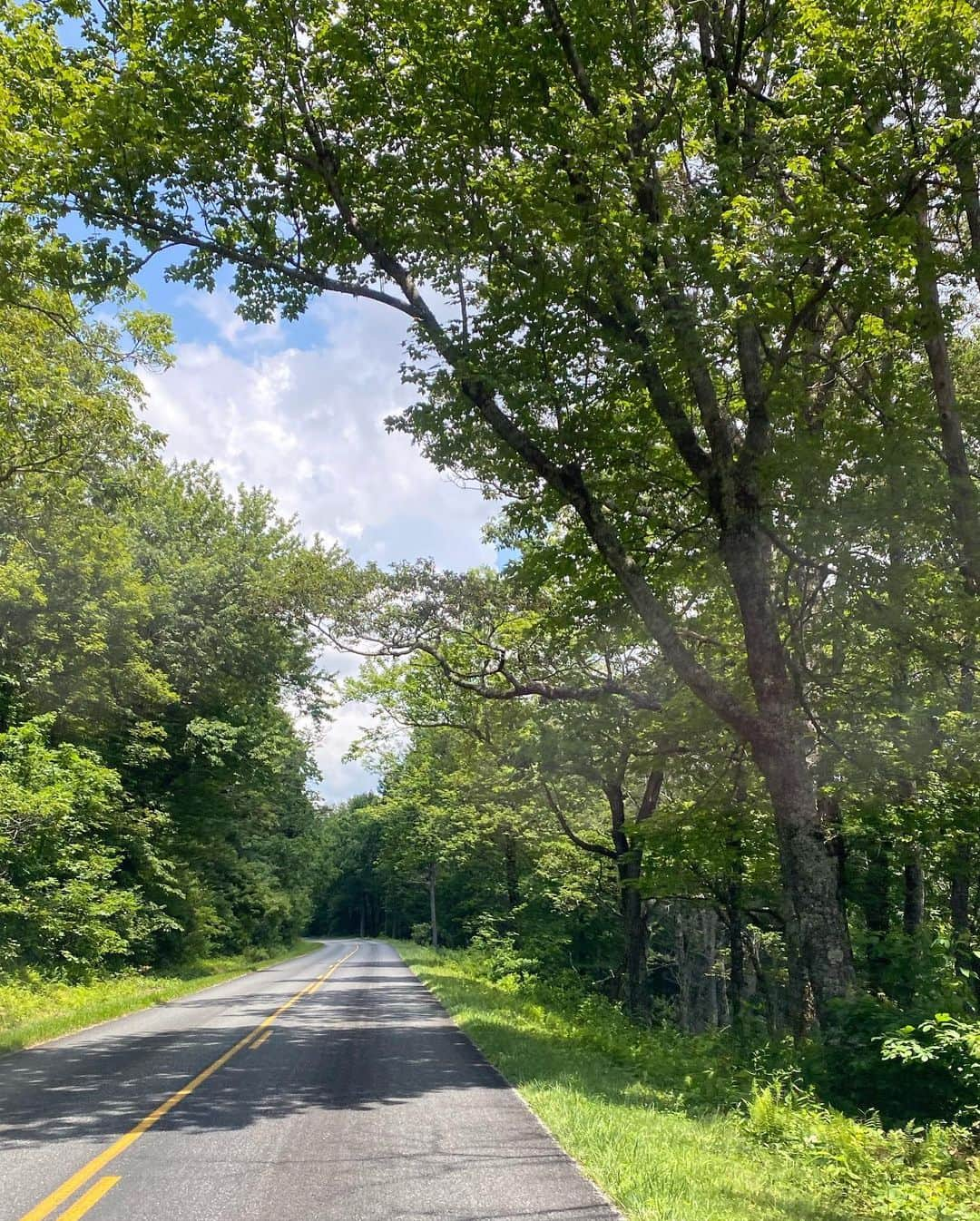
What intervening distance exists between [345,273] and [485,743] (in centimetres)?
1367

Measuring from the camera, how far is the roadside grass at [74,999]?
44.7 feet

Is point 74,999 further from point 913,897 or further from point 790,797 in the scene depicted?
point 913,897

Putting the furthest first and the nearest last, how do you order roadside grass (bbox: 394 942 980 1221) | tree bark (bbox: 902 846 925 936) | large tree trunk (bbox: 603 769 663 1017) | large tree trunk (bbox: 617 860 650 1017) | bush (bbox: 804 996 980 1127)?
large tree trunk (bbox: 617 860 650 1017)
large tree trunk (bbox: 603 769 663 1017)
tree bark (bbox: 902 846 925 936)
bush (bbox: 804 996 980 1127)
roadside grass (bbox: 394 942 980 1221)

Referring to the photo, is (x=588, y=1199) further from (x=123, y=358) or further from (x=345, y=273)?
(x=123, y=358)

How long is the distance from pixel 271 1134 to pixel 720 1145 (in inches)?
142

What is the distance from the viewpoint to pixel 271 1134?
710 cm

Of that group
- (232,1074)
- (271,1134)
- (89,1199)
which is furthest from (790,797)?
(89,1199)

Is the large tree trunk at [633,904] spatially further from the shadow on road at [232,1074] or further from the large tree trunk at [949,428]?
the large tree trunk at [949,428]

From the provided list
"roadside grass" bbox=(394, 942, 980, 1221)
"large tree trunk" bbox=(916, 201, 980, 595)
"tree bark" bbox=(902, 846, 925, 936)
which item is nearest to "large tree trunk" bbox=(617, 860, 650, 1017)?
"tree bark" bbox=(902, 846, 925, 936)

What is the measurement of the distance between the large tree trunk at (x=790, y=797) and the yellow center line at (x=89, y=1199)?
6.80 metres

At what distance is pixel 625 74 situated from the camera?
1037 centimetres

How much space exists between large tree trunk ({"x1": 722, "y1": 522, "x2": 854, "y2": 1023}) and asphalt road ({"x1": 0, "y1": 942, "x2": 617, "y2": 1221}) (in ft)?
11.7

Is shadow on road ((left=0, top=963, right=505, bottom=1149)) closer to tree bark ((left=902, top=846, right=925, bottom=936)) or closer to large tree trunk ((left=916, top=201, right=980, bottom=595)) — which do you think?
large tree trunk ((left=916, top=201, right=980, bottom=595))

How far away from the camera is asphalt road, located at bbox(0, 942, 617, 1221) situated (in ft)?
17.5
